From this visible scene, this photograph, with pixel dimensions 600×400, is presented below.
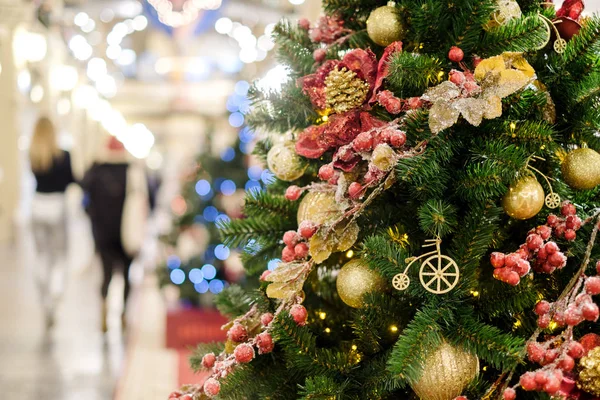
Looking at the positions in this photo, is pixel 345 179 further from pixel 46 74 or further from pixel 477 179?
pixel 46 74

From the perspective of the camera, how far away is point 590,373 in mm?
815

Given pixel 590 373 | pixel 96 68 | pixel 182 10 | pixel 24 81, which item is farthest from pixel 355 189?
pixel 182 10

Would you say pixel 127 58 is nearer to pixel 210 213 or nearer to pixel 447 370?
pixel 210 213

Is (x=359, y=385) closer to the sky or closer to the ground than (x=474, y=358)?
closer to the ground

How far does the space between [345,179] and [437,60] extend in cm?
26

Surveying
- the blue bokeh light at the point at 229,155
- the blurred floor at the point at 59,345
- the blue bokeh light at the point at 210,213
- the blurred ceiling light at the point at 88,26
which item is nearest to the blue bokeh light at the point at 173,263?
the blue bokeh light at the point at 210,213

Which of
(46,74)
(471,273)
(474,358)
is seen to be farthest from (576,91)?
(46,74)

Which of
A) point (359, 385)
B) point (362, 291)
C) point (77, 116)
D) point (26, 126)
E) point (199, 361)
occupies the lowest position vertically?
point (77, 116)

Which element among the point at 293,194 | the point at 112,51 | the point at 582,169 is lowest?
the point at 112,51

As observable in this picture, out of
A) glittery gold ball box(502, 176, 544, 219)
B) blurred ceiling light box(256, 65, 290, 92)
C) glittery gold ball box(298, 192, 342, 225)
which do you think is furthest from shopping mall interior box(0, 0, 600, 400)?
glittery gold ball box(502, 176, 544, 219)

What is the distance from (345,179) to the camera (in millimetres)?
958

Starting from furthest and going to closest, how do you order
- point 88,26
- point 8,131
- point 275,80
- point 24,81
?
point 88,26
point 24,81
point 8,131
point 275,80

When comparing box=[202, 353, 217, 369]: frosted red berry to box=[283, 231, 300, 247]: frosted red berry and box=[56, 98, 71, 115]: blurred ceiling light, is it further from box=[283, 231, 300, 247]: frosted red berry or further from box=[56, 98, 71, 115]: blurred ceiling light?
box=[56, 98, 71, 115]: blurred ceiling light

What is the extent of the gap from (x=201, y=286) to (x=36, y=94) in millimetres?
5717
